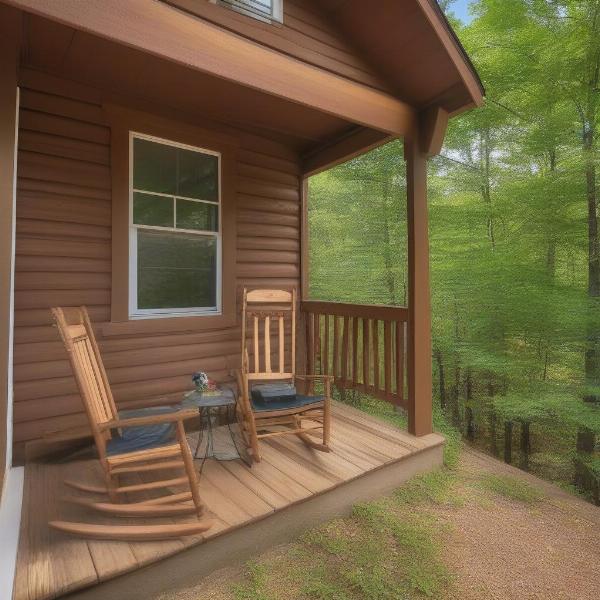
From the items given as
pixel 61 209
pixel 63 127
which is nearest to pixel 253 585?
pixel 61 209

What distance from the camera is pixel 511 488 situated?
108 inches

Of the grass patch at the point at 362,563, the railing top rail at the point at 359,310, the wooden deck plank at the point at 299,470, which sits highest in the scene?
the railing top rail at the point at 359,310

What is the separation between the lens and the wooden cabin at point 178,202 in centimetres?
185

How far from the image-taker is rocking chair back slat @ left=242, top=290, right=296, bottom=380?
10.3 ft

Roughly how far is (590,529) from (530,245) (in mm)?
3679

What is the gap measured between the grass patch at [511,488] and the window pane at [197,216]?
304 cm

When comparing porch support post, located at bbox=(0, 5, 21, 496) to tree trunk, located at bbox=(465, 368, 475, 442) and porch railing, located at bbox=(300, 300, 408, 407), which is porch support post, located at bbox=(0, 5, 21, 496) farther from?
tree trunk, located at bbox=(465, 368, 475, 442)

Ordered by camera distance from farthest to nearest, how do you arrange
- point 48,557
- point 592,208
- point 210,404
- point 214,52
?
point 592,208, point 210,404, point 214,52, point 48,557

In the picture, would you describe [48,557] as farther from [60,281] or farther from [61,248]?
[61,248]

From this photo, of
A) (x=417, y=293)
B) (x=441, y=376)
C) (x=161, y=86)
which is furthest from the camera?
(x=441, y=376)

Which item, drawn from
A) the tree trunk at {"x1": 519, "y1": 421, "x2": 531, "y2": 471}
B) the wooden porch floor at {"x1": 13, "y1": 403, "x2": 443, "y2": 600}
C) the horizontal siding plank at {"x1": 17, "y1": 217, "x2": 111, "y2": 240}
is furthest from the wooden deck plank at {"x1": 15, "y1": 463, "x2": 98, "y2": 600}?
the tree trunk at {"x1": 519, "y1": 421, "x2": 531, "y2": 471}

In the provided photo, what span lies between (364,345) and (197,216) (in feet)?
6.39

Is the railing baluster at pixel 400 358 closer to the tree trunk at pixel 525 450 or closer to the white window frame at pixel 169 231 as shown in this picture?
the white window frame at pixel 169 231

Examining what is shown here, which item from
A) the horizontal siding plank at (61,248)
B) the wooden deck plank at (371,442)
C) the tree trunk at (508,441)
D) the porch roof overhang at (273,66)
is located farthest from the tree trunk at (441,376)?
the horizontal siding plank at (61,248)
